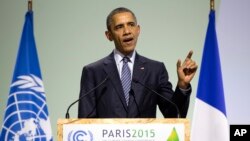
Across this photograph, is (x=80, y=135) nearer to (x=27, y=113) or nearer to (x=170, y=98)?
(x=170, y=98)

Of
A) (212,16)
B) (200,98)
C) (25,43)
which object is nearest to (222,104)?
(200,98)

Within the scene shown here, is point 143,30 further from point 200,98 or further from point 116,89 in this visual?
point 116,89

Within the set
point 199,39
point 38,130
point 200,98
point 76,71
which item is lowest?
point 38,130

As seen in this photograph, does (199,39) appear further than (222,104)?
Yes

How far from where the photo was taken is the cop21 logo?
199cm

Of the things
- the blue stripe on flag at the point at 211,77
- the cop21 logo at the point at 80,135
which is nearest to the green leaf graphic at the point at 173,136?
the cop21 logo at the point at 80,135

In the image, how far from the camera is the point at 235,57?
12.9 feet

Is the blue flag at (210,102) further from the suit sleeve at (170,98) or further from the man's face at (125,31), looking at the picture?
the man's face at (125,31)

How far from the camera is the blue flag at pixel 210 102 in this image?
9.41 ft

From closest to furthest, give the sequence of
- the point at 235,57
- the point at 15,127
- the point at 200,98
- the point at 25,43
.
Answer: the point at 15,127 → the point at 200,98 → the point at 25,43 → the point at 235,57

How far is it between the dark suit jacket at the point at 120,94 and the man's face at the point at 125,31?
115mm

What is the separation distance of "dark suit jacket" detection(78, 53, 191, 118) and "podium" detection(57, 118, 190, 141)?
0.52 meters

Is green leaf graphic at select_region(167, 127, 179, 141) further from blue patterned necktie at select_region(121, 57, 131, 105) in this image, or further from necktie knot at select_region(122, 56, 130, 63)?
necktie knot at select_region(122, 56, 130, 63)

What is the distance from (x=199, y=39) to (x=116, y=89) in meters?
1.57
